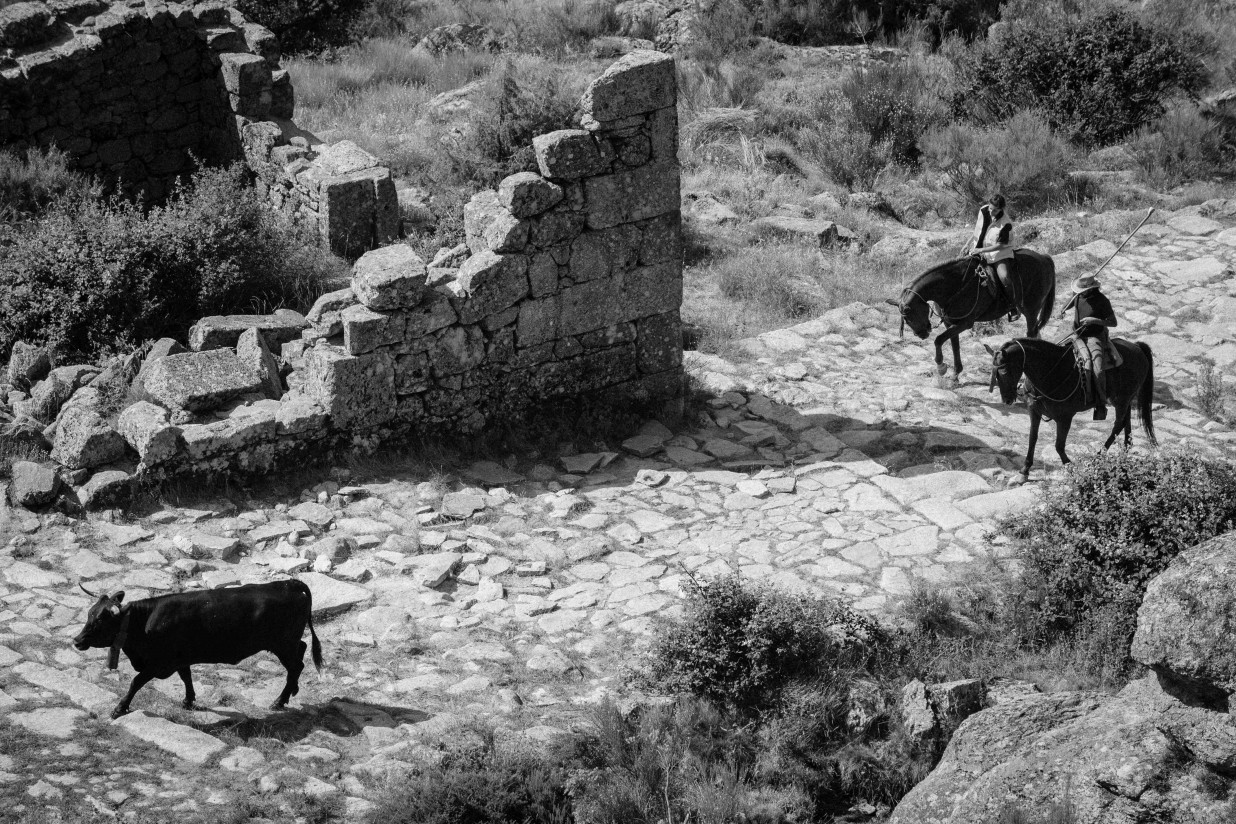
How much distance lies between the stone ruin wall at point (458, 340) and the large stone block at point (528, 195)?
0.01 metres

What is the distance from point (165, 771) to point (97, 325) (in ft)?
19.0

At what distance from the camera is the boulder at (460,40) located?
67.8 feet

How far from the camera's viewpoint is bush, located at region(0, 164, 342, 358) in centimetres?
1030

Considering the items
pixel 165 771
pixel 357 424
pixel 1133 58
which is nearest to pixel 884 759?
pixel 165 771

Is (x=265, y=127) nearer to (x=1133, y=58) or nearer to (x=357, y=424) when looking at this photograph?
(x=357, y=424)

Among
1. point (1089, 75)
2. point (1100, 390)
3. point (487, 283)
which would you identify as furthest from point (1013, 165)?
point (487, 283)

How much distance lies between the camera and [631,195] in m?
9.57

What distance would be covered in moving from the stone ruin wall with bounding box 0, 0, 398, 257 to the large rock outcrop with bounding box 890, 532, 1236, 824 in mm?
8670

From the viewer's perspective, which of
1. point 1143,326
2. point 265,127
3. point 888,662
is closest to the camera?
point 888,662

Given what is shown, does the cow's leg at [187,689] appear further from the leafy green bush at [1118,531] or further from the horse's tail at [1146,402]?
the horse's tail at [1146,402]

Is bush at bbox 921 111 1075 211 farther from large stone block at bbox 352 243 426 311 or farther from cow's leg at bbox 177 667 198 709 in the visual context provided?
cow's leg at bbox 177 667 198 709

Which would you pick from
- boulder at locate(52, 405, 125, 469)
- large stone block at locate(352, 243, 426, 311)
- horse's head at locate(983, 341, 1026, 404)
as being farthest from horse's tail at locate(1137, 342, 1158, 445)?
boulder at locate(52, 405, 125, 469)

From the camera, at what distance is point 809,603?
7129mm

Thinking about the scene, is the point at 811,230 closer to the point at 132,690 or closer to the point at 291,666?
the point at 291,666
